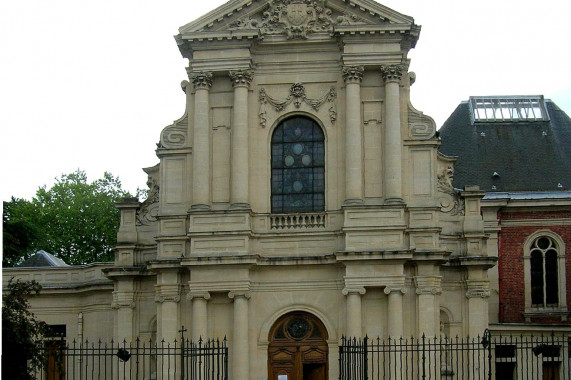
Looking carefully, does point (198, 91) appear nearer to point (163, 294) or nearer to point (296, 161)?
point (296, 161)

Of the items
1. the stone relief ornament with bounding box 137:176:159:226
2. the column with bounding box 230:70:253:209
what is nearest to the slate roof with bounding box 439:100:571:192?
the column with bounding box 230:70:253:209

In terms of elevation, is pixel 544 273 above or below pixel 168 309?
above

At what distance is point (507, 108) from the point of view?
44.8 m

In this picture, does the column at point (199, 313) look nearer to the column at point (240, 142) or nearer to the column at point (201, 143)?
the column at point (201, 143)

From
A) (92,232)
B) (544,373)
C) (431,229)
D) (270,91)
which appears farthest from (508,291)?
(92,232)

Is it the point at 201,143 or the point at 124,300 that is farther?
the point at 124,300

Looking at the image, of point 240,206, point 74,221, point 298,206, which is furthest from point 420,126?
point 74,221

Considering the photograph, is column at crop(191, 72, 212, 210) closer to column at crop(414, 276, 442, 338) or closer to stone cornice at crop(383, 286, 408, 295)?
stone cornice at crop(383, 286, 408, 295)

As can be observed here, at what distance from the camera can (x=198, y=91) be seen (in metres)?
32.0

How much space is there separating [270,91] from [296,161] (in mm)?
2381

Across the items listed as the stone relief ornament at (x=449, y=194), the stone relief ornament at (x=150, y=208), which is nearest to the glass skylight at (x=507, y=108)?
the stone relief ornament at (x=449, y=194)

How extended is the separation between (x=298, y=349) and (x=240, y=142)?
21.5 ft

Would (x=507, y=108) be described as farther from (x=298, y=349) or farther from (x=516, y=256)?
(x=298, y=349)

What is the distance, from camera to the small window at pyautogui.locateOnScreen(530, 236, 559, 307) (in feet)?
129
